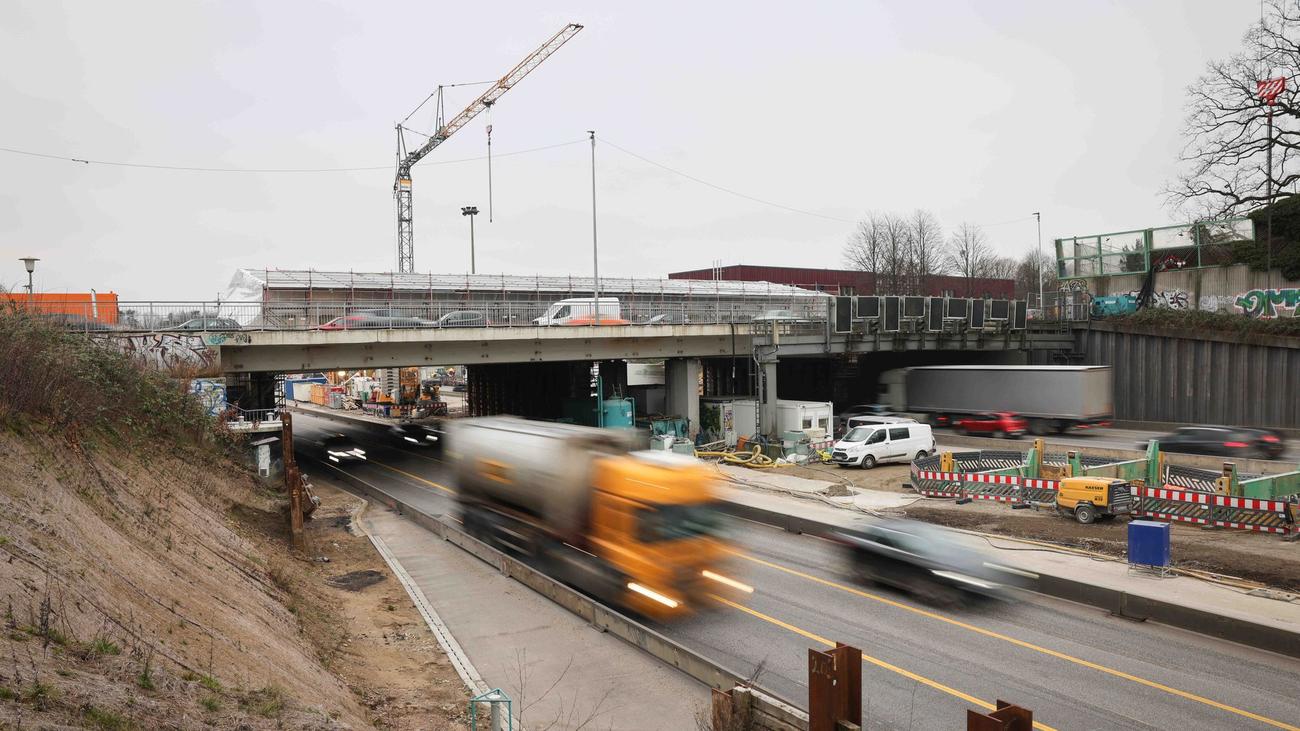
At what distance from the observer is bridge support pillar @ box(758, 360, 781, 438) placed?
37844 mm

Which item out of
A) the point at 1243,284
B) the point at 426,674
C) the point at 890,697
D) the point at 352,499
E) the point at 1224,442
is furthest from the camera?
the point at 1243,284

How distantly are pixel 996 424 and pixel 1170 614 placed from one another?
93.1 ft

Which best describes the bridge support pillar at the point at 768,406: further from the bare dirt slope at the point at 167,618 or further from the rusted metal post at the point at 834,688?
the rusted metal post at the point at 834,688

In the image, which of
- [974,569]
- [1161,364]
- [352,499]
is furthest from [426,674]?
[1161,364]

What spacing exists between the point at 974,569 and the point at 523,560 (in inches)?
372

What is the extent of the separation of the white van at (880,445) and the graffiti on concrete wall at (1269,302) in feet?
82.9

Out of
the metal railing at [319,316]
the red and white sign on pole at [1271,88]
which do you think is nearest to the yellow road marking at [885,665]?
the metal railing at [319,316]

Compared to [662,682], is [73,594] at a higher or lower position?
higher

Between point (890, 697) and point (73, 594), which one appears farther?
point (890, 697)

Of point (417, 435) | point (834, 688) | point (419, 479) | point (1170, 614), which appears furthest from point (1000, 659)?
point (417, 435)

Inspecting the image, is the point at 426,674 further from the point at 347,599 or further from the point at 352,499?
the point at 352,499

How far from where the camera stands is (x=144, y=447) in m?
A: 17.8

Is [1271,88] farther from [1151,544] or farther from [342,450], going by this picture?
[342,450]

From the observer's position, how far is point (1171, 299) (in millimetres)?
47688
